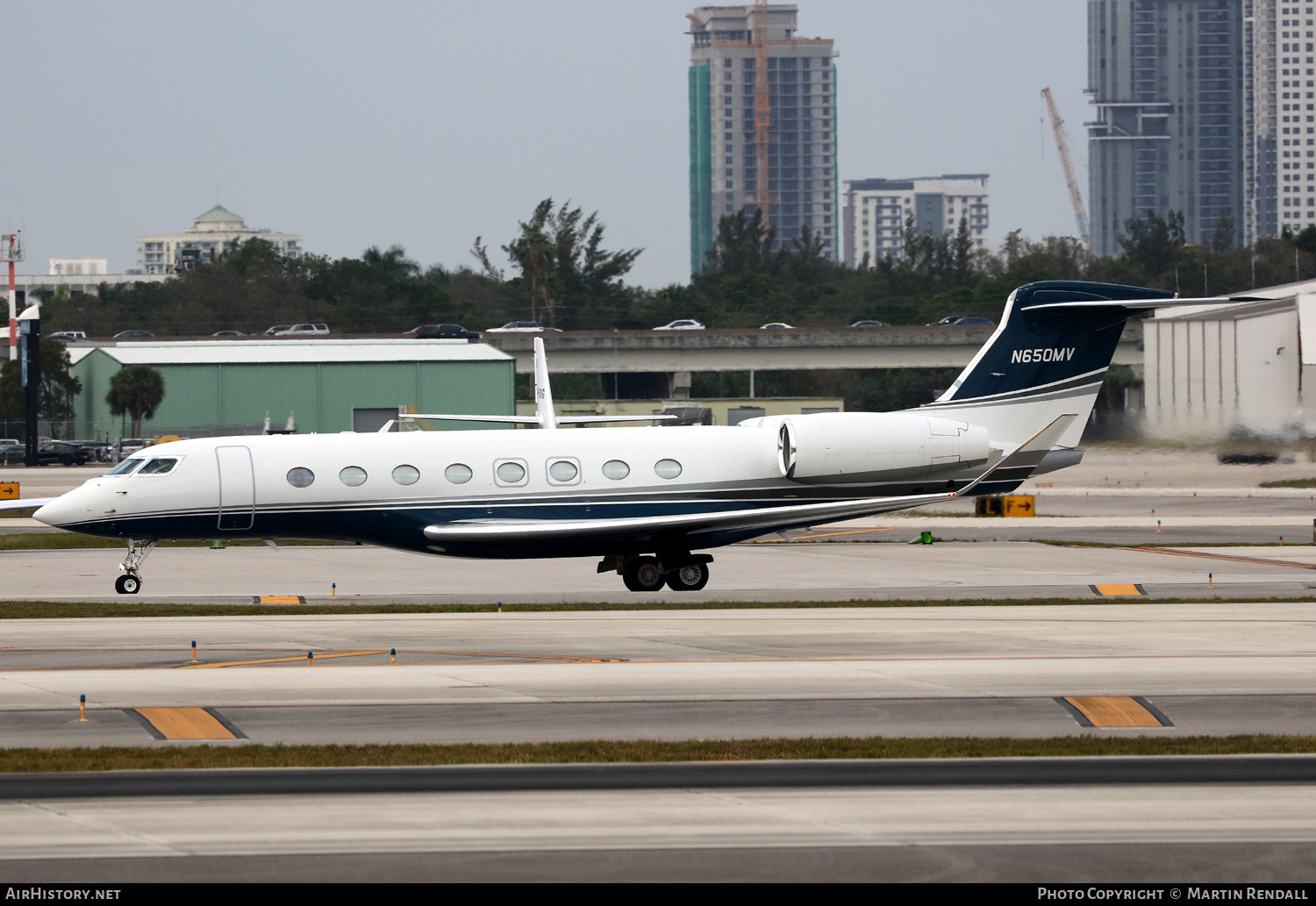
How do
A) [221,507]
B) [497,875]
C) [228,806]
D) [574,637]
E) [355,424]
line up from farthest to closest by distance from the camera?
[355,424]
[221,507]
[574,637]
[228,806]
[497,875]

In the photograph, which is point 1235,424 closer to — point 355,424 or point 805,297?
point 355,424

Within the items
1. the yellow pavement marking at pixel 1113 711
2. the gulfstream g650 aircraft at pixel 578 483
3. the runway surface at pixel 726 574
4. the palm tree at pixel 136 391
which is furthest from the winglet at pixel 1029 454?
the palm tree at pixel 136 391

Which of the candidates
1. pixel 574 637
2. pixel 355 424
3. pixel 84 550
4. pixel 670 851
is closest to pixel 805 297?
pixel 355 424

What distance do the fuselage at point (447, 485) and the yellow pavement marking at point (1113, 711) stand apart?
1156cm

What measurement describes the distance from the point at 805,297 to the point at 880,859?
497 feet

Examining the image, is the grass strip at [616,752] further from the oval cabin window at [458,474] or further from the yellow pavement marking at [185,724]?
the oval cabin window at [458,474]

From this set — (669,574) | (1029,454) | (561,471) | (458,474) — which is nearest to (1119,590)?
(1029,454)

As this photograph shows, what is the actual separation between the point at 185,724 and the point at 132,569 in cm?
1260

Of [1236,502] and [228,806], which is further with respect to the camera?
[1236,502]

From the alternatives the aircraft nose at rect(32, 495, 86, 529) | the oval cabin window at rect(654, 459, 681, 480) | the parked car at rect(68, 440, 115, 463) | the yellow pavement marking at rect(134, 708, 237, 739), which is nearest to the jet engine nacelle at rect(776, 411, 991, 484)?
the oval cabin window at rect(654, 459, 681, 480)

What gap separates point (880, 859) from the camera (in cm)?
1031

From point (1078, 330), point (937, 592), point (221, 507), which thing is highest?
point (1078, 330)

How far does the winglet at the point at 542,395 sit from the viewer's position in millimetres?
48456

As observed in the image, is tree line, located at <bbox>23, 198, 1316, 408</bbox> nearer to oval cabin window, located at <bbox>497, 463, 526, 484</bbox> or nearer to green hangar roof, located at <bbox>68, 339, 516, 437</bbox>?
green hangar roof, located at <bbox>68, 339, 516, 437</bbox>
